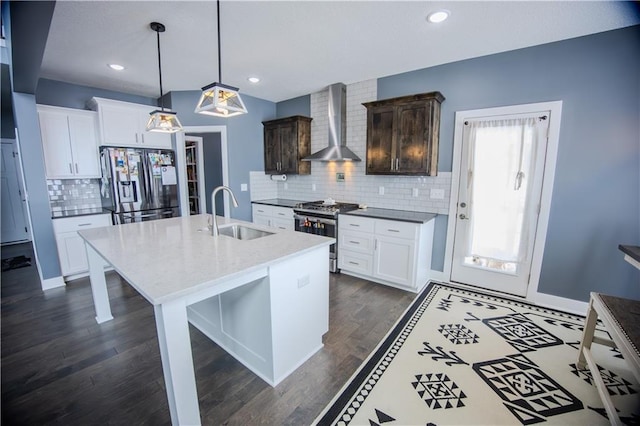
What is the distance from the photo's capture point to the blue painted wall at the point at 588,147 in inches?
93.6

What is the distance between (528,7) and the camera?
205 centimetres

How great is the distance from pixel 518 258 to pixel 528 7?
2.34 m

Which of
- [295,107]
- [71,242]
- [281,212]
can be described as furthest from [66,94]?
[281,212]

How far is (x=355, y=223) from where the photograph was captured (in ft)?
11.4

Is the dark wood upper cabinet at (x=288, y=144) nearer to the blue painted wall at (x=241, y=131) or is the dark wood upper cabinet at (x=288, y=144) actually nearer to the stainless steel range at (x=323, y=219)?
the blue painted wall at (x=241, y=131)

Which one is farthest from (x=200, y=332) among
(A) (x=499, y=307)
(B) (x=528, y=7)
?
(B) (x=528, y=7)

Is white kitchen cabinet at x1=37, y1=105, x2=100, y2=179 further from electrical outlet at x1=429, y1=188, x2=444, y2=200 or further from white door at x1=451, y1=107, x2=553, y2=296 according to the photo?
white door at x1=451, y1=107, x2=553, y2=296

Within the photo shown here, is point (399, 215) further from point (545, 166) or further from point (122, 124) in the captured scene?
point (122, 124)

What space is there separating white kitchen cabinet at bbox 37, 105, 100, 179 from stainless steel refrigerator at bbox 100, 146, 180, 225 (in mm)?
189

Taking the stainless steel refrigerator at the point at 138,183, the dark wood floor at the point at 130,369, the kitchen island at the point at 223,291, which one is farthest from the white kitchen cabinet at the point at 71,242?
the kitchen island at the point at 223,291

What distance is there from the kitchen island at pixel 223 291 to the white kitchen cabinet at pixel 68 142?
197cm

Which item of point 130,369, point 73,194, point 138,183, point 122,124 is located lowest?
point 130,369

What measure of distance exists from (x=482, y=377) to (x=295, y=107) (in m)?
4.43

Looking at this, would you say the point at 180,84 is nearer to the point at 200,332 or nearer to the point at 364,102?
the point at 364,102
